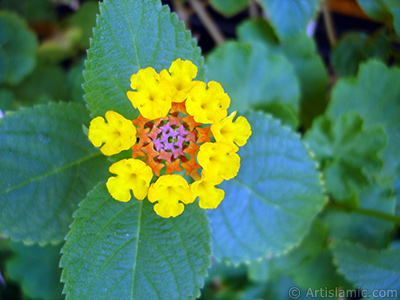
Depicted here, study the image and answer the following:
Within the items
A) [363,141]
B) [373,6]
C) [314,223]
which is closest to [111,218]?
[314,223]

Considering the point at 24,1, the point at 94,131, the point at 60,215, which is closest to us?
the point at 94,131

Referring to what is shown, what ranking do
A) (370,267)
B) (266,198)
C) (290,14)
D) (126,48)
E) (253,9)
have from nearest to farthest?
1. (126,48)
2. (266,198)
3. (370,267)
4. (290,14)
5. (253,9)

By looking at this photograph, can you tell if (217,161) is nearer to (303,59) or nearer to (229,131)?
(229,131)

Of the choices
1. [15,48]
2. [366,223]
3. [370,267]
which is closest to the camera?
[370,267]

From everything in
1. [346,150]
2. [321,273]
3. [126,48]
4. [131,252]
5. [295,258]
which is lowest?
[321,273]

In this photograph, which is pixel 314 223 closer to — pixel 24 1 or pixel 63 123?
pixel 63 123

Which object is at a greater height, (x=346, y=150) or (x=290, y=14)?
(x=290, y=14)

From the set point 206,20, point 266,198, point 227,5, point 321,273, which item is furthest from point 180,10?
point 321,273
